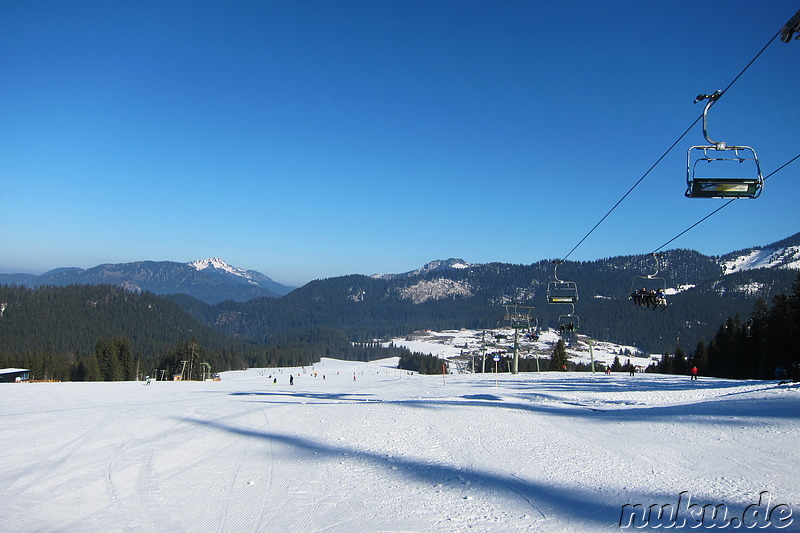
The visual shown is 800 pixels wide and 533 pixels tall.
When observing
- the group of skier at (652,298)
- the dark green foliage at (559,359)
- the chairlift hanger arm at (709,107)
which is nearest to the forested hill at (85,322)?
the dark green foliage at (559,359)

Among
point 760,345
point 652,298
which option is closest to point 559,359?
point 760,345

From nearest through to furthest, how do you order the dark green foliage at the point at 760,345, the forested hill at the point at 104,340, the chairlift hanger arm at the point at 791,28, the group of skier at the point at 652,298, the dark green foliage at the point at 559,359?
the chairlift hanger arm at the point at 791,28, the group of skier at the point at 652,298, the dark green foliage at the point at 760,345, the dark green foliage at the point at 559,359, the forested hill at the point at 104,340

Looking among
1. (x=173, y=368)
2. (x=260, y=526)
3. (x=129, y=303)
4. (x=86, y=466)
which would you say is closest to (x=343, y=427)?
(x=86, y=466)

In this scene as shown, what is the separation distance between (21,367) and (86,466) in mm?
87692

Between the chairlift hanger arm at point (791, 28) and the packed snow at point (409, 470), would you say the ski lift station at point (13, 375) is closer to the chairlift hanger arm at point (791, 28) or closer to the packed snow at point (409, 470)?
the packed snow at point (409, 470)

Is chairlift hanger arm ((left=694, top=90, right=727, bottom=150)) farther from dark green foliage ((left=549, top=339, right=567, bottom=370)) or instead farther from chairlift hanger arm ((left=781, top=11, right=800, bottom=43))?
dark green foliage ((left=549, top=339, right=567, bottom=370))

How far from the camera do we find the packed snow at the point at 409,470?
23.9 ft

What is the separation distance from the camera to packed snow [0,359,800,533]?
7.29m

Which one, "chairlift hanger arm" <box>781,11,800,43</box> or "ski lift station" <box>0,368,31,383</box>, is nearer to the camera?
"chairlift hanger arm" <box>781,11,800,43</box>

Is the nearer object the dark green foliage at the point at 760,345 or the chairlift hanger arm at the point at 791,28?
the chairlift hanger arm at the point at 791,28

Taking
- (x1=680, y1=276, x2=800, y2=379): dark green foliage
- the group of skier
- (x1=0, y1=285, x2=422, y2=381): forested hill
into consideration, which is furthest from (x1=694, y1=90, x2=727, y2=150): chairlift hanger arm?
(x1=0, y1=285, x2=422, y2=381): forested hill

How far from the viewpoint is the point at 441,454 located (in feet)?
37.0

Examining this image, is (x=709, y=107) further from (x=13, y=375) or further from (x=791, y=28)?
(x=13, y=375)

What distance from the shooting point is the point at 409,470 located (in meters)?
9.92
